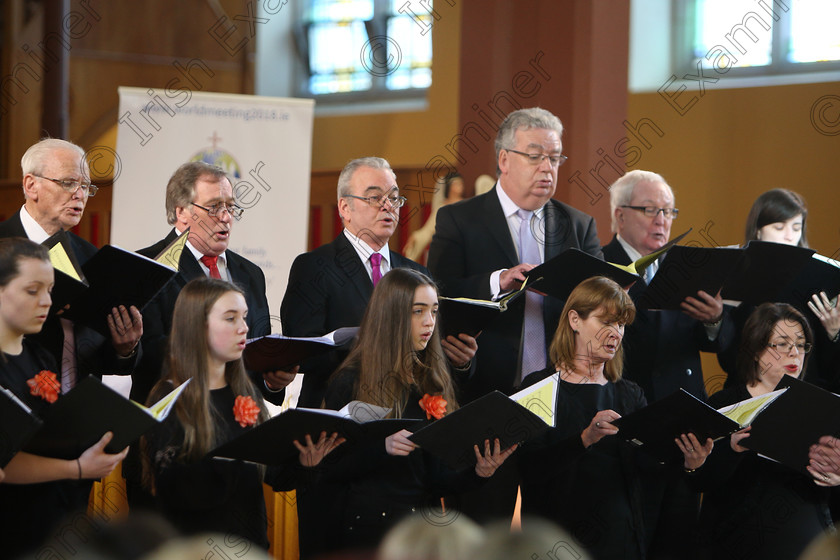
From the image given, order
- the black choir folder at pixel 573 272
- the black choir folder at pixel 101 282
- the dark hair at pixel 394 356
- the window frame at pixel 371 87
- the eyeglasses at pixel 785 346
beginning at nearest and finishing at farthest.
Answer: the black choir folder at pixel 101 282 → the dark hair at pixel 394 356 → the black choir folder at pixel 573 272 → the eyeglasses at pixel 785 346 → the window frame at pixel 371 87

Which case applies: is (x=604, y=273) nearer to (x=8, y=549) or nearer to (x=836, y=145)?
(x=8, y=549)

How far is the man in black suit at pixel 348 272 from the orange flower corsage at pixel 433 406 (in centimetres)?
32

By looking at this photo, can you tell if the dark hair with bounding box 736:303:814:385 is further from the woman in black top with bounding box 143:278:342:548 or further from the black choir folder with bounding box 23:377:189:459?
the black choir folder with bounding box 23:377:189:459

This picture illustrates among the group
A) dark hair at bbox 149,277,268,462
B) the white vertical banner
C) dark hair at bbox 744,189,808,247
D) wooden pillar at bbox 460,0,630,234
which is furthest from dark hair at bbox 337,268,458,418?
the white vertical banner

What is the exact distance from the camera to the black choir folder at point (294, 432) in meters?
2.76

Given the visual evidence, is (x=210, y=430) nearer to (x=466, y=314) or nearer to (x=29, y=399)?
(x=29, y=399)

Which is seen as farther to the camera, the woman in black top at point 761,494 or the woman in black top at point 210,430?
the woman in black top at point 761,494

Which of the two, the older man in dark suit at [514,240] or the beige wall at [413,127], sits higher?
the beige wall at [413,127]

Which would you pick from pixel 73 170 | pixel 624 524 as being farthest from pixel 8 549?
pixel 624 524

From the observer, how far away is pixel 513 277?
3.60 metres

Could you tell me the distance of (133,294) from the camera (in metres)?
3.15

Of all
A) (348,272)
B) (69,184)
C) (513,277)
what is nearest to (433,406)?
(513,277)

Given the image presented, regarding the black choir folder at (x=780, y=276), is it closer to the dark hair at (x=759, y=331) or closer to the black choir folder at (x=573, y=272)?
the dark hair at (x=759, y=331)

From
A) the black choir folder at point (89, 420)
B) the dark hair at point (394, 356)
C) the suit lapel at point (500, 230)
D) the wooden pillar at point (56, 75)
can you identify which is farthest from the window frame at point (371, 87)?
the black choir folder at point (89, 420)
